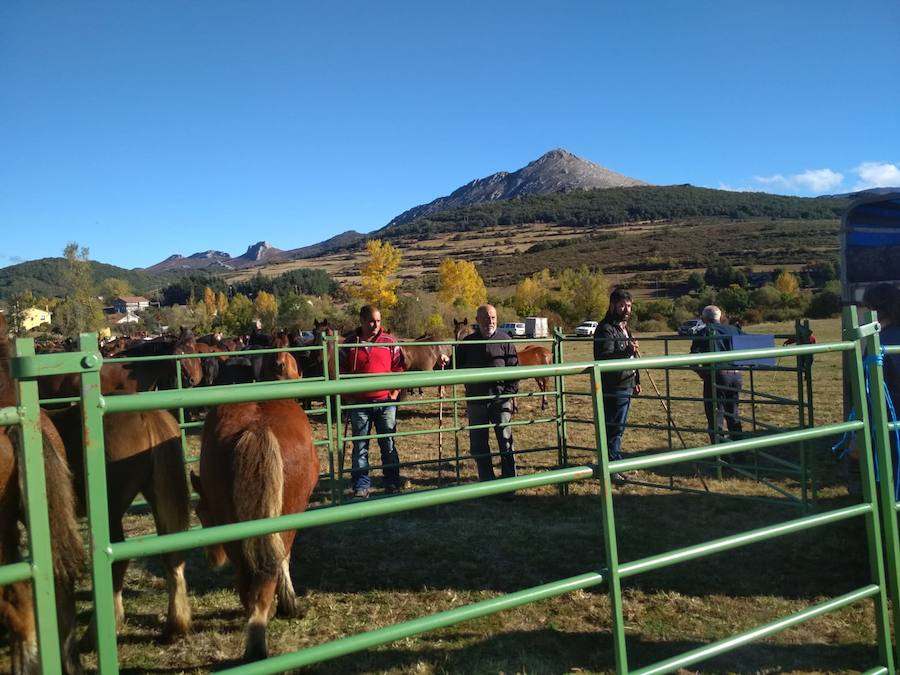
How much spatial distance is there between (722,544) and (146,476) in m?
3.27

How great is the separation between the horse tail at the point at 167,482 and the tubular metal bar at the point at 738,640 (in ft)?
9.18

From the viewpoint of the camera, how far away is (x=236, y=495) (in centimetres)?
321

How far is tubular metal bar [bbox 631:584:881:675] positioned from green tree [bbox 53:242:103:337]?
54.2 m

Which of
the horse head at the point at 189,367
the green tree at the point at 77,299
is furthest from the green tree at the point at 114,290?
the horse head at the point at 189,367

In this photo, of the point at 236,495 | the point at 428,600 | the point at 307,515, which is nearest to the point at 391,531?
the point at 428,600

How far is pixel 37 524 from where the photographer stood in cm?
138

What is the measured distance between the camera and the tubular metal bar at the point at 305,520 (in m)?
1.52

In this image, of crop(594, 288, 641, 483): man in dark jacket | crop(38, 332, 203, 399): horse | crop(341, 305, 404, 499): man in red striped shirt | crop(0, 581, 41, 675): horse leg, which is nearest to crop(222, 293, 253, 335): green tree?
crop(38, 332, 203, 399): horse

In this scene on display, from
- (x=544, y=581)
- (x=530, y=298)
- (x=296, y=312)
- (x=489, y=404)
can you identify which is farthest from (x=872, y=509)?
(x=530, y=298)

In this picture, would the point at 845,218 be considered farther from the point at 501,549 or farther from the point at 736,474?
the point at 501,549

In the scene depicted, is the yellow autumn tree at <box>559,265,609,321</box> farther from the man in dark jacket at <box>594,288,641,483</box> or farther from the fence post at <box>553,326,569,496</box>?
the fence post at <box>553,326,569,496</box>

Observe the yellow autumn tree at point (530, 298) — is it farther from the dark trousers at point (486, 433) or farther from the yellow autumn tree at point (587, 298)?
the dark trousers at point (486, 433)

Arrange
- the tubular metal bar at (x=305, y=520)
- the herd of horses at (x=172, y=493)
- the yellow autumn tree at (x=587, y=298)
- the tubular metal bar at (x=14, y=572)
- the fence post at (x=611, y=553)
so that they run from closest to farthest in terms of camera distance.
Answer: the tubular metal bar at (x=14, y=572), the tubular metal bar at (x=305, y=520), the fence post at (x=611, y=553), the herd of horses at (x=172, y=493), the yellow autumn tree at (x=587, y=298)

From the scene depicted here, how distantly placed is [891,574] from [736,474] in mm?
4619
